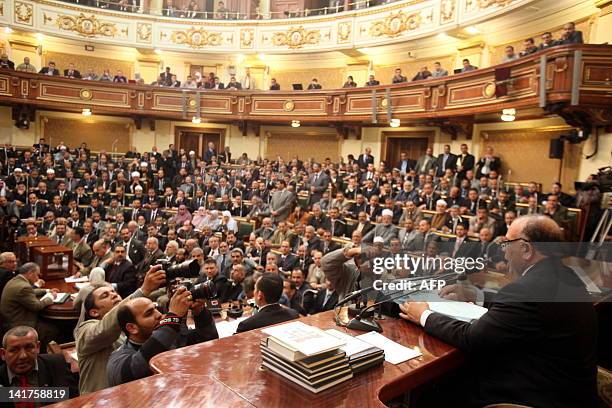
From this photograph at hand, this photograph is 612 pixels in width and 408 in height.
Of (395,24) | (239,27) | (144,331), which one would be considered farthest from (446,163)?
(239,27)

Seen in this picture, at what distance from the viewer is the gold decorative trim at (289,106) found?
13625mm

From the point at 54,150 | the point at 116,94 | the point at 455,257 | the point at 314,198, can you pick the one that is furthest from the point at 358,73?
the point at 455,257

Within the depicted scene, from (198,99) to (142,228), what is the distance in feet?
22.1

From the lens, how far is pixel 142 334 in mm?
2047

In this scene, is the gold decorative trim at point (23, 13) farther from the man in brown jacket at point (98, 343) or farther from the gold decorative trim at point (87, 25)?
the man in brown jacket at point (98, 343)

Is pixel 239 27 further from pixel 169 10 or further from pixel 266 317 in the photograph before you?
pixel 266 317

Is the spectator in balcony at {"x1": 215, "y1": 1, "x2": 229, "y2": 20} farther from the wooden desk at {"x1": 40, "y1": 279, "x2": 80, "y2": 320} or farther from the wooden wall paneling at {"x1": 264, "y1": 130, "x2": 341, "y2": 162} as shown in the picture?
the wooden desk at {"x1": 40, "y1": 279, "x2": 80, "y2": 320}

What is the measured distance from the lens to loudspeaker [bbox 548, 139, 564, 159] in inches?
335

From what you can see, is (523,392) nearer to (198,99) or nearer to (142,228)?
(142,228)

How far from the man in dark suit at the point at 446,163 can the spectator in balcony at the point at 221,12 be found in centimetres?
1028

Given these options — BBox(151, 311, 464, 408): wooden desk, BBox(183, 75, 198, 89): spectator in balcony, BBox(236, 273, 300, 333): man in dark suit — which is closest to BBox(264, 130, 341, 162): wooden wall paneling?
BBox(183, 75, 198, 89): spectator in balcony

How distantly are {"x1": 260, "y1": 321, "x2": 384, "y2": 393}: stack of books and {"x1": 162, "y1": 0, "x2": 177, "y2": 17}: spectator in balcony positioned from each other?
1689 centimetres

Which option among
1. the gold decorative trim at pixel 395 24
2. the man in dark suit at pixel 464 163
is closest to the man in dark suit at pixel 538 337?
the man in dark suit at pixel 464 163

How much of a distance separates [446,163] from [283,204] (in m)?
3.90
